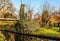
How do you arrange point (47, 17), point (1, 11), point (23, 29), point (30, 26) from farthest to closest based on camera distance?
point (1, 11), point (47, 17), point (30, 26), point (23, 29)

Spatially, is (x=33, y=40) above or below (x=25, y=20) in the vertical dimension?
below

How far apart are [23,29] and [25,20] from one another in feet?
2.05

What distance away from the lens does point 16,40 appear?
6555 millimetres

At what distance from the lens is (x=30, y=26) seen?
8.95 m

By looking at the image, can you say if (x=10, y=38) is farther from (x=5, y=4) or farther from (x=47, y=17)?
(x=5, y=4)

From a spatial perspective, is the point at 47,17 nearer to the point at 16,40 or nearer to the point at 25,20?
the point at 25,20

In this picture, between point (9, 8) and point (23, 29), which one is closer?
point (23, 29)

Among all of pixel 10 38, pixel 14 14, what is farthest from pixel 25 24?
pixel 14 14

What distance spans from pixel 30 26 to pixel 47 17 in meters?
7.32

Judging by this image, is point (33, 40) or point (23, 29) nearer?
point (33, 40)

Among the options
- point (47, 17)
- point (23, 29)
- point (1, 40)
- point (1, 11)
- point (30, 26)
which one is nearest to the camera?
point (1, 40)

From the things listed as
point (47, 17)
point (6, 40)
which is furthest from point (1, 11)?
point (6, 40)

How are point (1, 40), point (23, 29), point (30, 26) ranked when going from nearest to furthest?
point (1, 40) → point (23, 29) → point (30, 26)

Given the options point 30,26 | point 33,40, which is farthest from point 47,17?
point 33,40
